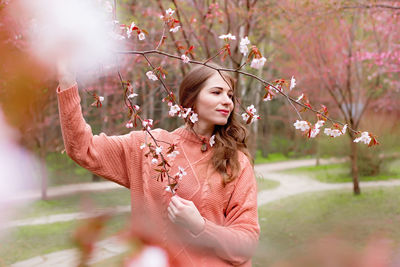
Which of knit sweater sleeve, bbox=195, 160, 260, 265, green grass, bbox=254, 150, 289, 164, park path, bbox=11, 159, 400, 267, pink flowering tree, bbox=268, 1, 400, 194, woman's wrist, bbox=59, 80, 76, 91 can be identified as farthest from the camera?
green grass, bbox=254, 150, 289, 164

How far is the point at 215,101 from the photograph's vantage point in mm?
1319

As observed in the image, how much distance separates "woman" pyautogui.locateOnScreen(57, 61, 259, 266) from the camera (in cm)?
59

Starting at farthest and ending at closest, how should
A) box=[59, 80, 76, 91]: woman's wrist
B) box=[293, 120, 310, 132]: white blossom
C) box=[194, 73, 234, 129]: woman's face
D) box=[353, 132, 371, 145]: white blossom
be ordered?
box=[194, 73, 234, 129]: woman's face, box=[293, 120, 310, 132]: white blossom, box=[353, 132, 371, 145]: white blossom, box=[59, 80, 76, 91]: woman's wrist

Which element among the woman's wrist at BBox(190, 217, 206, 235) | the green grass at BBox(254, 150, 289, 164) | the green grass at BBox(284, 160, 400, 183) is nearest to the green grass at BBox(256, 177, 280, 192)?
the green grass at BBox(284, 160, 400, 183)

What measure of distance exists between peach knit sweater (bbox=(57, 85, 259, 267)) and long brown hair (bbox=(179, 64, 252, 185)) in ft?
0.09

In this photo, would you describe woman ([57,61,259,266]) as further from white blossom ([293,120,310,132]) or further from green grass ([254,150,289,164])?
green grass ([254,150,289,164])

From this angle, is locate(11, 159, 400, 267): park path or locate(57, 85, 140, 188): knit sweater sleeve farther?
locate(57, 85, 140, 188): knit sweater sleeve

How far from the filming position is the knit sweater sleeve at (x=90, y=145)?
0.91 metres

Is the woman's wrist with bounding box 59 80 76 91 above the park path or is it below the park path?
above

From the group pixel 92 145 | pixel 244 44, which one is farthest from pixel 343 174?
pixel 92 145

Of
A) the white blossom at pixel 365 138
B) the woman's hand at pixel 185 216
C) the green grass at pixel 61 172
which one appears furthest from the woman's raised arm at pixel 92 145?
the white blossom at pixel 365 138

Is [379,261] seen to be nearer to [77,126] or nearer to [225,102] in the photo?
[77,126]

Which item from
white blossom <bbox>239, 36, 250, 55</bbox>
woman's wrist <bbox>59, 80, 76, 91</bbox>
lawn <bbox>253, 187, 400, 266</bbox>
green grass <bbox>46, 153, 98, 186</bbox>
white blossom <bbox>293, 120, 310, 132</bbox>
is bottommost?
lawn <bbox>253, 187, 400, 266</bbox>

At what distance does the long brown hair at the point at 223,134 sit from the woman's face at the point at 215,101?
0.02 meters
